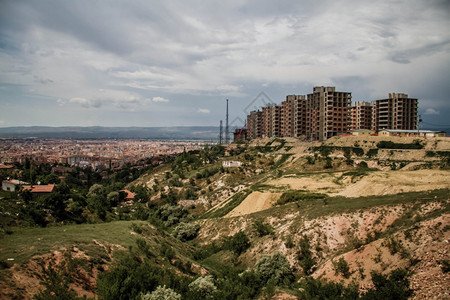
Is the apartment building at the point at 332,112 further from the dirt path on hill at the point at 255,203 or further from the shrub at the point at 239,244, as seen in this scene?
the shrub at the point at 239,244

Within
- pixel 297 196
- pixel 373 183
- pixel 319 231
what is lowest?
pixel 319 231

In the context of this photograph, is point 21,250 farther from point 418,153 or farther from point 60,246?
point 418,153

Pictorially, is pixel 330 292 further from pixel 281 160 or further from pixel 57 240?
pixel 281 160

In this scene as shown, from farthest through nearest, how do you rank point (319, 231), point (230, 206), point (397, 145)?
point (397, 145) → point (230, 206) → point (319, 231)

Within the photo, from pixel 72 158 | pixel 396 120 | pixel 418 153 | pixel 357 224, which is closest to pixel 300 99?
pixel 396 120

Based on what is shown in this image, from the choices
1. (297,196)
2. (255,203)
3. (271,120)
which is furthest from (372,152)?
(271,120)

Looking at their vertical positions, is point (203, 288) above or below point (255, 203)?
above
